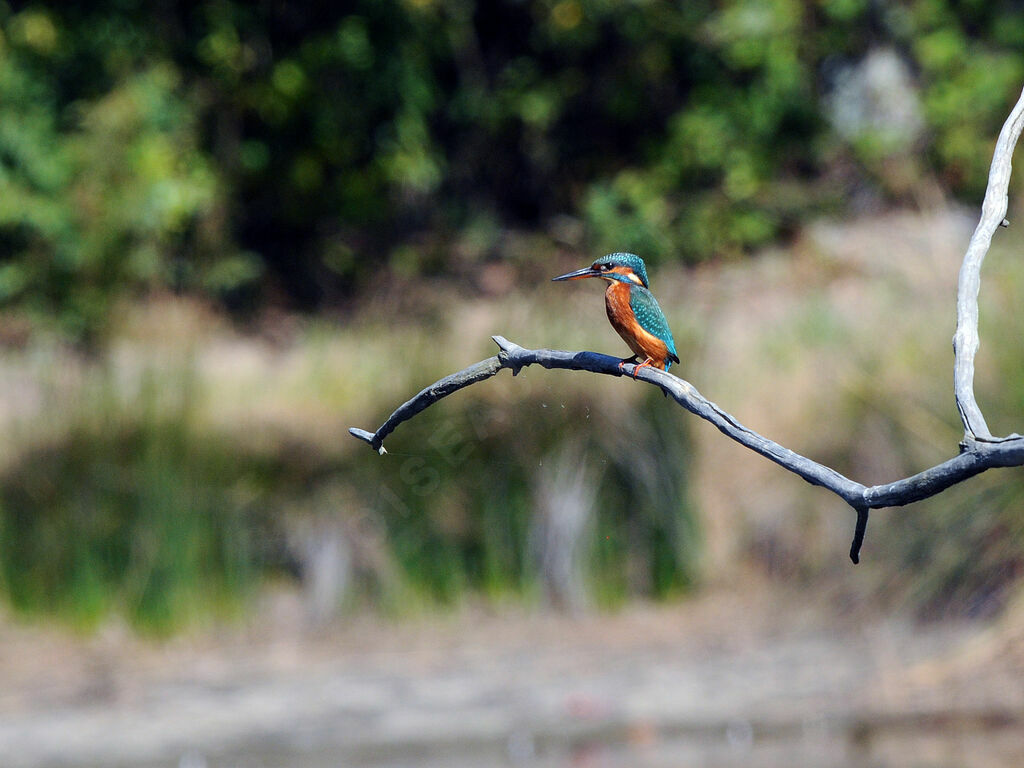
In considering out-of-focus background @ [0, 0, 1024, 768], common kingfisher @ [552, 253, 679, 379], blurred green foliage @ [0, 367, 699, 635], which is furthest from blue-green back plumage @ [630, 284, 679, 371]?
blurred green foliage @ [0, 367, 699, 635]

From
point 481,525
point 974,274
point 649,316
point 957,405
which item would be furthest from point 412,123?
point 957,405

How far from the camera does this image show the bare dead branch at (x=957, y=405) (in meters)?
1.15

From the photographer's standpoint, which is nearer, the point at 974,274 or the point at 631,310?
the point at 974,274

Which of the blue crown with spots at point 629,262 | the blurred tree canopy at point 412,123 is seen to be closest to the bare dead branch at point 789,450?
the blue crown with spots at point 629,262

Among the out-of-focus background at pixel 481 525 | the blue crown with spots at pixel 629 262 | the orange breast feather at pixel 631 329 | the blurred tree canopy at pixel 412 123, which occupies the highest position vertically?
the blurred tree canopy at pixel 412 123

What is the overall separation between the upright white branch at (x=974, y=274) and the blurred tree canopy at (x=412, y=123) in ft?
30.3

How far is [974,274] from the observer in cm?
132

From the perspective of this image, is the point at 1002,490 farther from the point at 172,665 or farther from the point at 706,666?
the point at 172,665

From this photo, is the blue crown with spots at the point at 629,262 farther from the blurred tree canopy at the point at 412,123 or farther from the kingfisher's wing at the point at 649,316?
the blurred tree canopy at the point at 412,123

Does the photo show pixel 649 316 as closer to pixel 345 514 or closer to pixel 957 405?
pixel 957 405

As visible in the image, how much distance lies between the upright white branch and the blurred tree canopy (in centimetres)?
925

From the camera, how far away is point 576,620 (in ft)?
23.5

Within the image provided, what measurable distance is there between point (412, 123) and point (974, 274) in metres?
11.1

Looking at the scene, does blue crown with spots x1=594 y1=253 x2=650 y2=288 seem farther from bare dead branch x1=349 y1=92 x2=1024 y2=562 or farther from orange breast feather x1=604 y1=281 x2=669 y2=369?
bare dead branch x1=349 y1=92 x2=1024 y2=562
